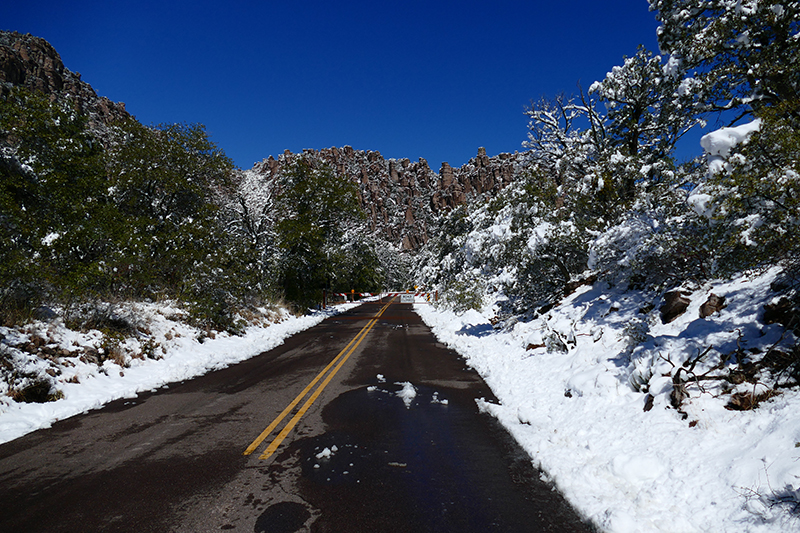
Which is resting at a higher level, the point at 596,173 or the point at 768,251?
the point at 596,173

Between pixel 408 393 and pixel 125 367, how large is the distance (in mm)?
7346

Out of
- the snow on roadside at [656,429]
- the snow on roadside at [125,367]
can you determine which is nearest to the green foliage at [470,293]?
the snow on roadside at [656,429]

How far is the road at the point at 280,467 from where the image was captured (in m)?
3.67

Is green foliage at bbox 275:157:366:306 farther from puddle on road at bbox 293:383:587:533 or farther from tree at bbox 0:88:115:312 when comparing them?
puddle on road at bbox 293:383:587:533

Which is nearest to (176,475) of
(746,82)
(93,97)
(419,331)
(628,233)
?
(628,233)

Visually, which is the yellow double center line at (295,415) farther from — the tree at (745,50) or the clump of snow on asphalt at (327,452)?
the tree at (745,50)

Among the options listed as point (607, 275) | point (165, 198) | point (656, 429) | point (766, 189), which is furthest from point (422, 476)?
point (165, 198)

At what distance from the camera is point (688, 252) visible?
26.2 ft

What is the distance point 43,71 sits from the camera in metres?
106

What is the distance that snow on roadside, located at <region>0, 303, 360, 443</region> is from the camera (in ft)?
22.0

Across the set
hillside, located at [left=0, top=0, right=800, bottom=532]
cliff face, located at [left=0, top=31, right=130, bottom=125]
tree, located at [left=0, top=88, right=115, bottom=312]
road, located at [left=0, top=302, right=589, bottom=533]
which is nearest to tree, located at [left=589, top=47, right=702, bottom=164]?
hillside, located at [left=0, top=0, right=800, bottom=532]

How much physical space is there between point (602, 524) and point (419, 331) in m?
16.0

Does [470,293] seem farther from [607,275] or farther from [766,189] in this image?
[766,189]

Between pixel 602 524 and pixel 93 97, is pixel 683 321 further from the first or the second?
pixel 93 97
